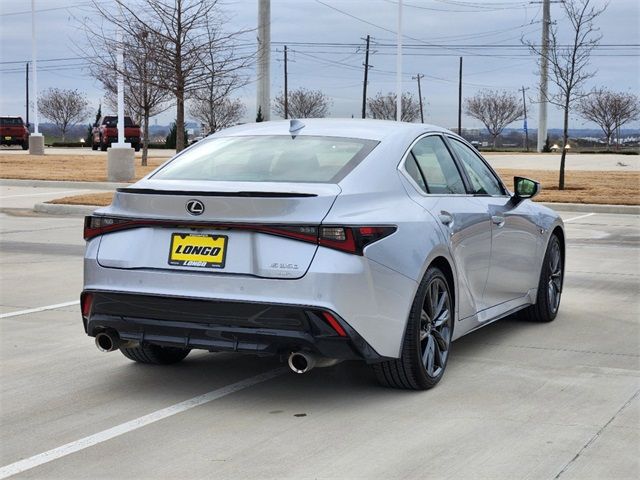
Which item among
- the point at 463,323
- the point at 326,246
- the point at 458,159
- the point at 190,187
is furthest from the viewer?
the point at 458,159

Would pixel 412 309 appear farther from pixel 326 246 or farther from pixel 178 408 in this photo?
pixel 178 408

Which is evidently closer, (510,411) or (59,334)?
(510,411)

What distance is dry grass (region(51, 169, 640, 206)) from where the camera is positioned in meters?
20.6

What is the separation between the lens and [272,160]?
6.27m

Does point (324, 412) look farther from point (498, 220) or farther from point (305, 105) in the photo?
point (305, 105)

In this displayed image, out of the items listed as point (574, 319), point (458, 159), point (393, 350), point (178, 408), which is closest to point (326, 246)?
point (393, 350)

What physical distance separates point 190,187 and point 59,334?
2.60 m

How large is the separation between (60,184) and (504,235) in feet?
67.0

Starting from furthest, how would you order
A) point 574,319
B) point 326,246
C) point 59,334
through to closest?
point 574,319 < point 59,334 < point 326,246

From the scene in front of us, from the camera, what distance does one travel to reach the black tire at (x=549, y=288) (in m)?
8.34

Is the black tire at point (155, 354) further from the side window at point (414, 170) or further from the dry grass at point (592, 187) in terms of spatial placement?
the dry grass at point (592, 187)

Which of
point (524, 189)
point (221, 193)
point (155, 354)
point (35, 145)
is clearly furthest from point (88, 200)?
point (35, 145)

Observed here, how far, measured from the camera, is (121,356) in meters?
7.12

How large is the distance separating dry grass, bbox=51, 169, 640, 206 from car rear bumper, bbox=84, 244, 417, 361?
1400cm
